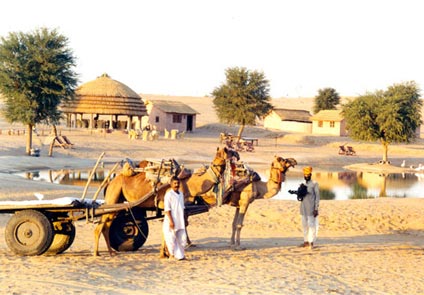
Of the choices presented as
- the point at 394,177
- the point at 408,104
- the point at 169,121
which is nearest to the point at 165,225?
the point at 394,177

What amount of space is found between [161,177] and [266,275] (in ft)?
9.81

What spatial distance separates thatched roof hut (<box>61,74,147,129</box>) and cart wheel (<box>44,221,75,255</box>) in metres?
48.2

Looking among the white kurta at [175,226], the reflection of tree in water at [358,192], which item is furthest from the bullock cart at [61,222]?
the reflection of tree in water at [358,192]

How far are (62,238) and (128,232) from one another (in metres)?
1.31

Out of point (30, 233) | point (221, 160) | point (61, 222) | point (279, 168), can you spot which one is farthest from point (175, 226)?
point (279, 168)

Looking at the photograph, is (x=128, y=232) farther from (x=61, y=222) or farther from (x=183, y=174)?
(x=183, y=174)

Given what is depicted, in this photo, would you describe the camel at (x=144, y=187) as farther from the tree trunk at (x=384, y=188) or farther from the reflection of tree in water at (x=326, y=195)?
the tree trunk at (x=384, y=188)

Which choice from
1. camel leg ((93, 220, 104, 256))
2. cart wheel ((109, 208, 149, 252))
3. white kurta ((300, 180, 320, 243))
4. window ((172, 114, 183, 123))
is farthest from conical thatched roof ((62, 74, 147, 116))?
camel leg ((93, 220, 104, 256))

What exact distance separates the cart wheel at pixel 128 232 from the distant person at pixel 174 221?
1.15 m

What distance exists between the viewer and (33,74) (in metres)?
42.2

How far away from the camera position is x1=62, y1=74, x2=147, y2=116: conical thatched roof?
60.6m

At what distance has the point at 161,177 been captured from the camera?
12.8 meters

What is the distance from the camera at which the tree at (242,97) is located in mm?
67125

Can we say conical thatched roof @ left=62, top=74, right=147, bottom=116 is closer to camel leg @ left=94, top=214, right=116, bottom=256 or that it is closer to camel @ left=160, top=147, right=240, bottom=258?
camel @ left=160, top=147, right=240, bottom=258
